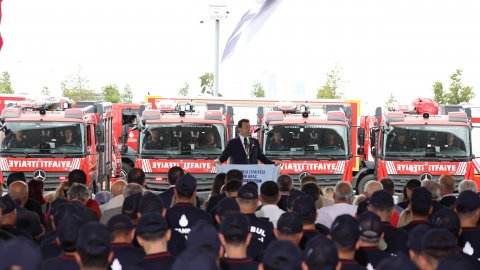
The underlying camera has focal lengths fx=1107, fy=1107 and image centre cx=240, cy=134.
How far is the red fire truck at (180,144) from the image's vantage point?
22234 millimetres

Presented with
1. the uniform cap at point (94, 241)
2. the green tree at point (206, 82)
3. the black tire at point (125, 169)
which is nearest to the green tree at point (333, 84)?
the green tree at point (206, 82)

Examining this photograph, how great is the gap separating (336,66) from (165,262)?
7126 cm

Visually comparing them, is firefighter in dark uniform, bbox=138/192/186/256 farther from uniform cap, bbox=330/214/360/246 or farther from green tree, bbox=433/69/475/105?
green tree, bbox=433/69/475/105

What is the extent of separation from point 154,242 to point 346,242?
1.33 m

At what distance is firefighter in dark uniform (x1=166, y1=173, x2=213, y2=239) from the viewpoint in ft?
33.9

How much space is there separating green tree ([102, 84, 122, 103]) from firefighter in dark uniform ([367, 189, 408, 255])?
78275 millimetres

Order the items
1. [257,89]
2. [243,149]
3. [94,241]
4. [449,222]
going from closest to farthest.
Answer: [94,241] → [449,222] → [243,149] → [257,89]

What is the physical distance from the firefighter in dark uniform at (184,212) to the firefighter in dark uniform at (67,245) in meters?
2.38

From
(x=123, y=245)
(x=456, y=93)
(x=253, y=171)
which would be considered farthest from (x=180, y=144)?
(x=456, y=93)

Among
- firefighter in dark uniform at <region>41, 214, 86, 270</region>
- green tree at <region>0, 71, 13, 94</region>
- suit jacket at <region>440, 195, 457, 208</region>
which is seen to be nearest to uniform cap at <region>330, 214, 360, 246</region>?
firefighter in dark uniform at <region>41, 214, 86, 270</region>

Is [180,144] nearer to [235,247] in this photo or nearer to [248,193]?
[248,193]

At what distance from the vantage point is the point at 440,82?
66688mm

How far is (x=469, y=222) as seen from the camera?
32.0ft

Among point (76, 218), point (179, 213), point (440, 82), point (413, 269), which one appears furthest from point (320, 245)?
point (440, 82)
